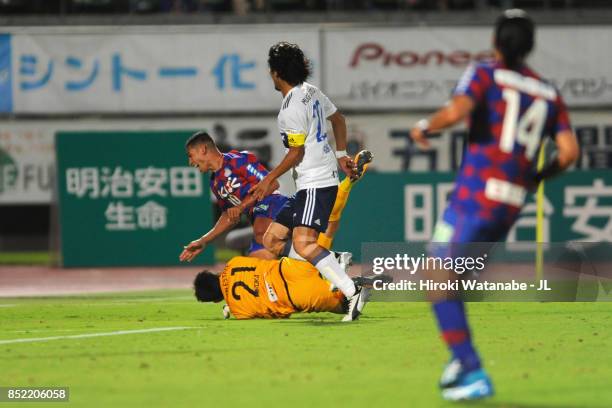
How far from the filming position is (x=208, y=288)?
12.1 metres

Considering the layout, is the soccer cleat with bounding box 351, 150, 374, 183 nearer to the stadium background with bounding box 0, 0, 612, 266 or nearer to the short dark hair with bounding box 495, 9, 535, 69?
the short dark hair with bounding box 495, 9, 535, 69

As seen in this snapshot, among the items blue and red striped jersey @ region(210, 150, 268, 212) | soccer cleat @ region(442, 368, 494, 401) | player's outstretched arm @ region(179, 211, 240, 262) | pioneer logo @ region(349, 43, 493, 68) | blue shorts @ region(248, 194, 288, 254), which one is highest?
pioneer logo @ region(349, 43, 493, 68)

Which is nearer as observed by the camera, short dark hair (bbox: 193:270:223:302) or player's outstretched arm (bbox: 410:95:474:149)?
player's outstretched arm (bbox: 410:95:474:149)

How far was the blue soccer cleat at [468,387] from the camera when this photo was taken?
670cm

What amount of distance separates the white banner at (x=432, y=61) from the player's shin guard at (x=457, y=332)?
62.2 ft

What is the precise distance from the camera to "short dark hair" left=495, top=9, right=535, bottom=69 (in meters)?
7.00

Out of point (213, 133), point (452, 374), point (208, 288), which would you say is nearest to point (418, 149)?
point (213, 133)

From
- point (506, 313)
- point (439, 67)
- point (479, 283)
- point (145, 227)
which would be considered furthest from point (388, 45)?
point (506, 313)

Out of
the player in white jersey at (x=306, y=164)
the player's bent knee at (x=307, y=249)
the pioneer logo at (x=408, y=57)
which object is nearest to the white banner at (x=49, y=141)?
the pioneer logo at (x=408, y=57)

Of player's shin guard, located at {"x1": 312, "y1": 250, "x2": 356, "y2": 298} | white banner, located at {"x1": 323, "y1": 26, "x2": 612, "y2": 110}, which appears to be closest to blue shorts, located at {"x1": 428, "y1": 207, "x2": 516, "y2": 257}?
player's shin guard, located at {"x1": 312, "y1": 250, "x2": 356, "y2": 298}

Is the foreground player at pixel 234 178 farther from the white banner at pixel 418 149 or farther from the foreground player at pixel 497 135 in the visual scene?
the white banner at pixel 418 149

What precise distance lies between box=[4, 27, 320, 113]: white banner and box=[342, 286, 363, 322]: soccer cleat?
47.6 ft

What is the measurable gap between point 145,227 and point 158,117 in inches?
172

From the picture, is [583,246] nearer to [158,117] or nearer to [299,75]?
[299,75]
